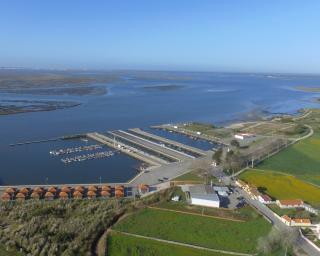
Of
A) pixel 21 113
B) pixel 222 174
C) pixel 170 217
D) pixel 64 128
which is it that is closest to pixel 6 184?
pixel 170 217

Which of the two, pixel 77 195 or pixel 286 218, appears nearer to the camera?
pixel 286 218

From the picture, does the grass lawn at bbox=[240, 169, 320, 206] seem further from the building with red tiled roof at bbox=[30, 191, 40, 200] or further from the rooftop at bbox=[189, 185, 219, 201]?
the building with red tiled roof at bbox=[30, 191, 40, 200]

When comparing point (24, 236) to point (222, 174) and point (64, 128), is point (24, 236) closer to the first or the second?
point (222, 174)

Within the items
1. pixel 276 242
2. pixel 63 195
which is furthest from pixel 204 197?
Result: pixel 63 195

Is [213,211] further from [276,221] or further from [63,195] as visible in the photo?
[63,195]

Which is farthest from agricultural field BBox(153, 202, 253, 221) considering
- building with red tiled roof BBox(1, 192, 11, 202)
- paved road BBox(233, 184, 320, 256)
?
building with red tiled roof BBox(1, 192, 11, 202)
